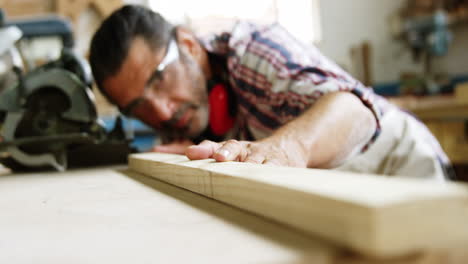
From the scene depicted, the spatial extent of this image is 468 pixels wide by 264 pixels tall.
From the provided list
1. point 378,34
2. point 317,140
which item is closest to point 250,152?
point 317,140

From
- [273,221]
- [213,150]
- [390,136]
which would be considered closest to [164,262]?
[273,221]

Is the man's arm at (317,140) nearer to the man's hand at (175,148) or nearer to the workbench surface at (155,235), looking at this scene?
the workbench surface at (155,235)

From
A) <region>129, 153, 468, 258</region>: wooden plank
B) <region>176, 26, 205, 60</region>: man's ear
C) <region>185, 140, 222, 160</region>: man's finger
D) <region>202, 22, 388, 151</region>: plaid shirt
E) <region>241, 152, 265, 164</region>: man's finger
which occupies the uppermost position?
<region>176, 26, 205, 60</region>: man's ear

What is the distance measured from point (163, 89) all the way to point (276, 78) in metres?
0.50

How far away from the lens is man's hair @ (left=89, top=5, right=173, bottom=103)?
1511mm

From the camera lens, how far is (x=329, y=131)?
1078mm

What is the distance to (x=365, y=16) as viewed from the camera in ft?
17.9

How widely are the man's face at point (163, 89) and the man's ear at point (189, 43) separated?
0.11 feet

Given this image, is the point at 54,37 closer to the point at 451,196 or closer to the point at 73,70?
the point at 73,70

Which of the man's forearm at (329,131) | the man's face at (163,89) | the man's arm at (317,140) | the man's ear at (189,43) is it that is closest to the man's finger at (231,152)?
the man's arm at (317,140)

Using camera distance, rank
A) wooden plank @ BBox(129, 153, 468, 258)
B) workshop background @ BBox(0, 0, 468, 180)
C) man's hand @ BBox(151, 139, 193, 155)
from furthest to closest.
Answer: workshop background @ BBox(0, 0, 468, 180)
man's hand @ BBox(151, 139, 193, 155)
wooden plank @ BBox(129, 153, 468, 258)

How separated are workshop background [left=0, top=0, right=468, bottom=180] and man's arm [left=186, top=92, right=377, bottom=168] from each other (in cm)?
222

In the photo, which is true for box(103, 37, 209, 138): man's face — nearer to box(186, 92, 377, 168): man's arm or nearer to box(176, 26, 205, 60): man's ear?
box(176, 26, 205, 60): man's ear

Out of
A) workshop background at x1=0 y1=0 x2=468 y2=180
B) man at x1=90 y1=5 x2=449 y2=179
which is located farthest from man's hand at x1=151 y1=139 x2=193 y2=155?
workshop background at x1=0 y1=0 x2=468 y2=180
